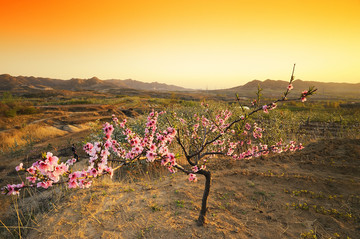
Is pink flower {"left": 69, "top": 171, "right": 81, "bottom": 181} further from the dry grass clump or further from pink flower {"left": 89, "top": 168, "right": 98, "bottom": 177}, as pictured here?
the dry grass clump

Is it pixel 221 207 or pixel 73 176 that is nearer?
pixel 73 176

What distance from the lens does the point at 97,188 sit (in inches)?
220

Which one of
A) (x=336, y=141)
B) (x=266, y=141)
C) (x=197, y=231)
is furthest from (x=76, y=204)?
(x=336, y=141)

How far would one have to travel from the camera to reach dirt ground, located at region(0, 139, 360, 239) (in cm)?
368

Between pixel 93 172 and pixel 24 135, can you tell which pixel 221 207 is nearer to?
pixel 93 172

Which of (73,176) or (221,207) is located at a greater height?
(73,176)

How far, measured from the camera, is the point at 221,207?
4422 mm

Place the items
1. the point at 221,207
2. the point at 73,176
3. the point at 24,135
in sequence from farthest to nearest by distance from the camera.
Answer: the point at 24,135 → the point at 221,207 → the point at 73,176

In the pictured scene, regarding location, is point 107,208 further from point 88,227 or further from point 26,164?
point 26,164

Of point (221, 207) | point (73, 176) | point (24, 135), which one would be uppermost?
point (73, 176)

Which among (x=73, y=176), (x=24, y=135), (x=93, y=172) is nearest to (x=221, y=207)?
(x=93, y=172)

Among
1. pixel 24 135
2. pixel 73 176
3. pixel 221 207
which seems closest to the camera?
pixel 73 176

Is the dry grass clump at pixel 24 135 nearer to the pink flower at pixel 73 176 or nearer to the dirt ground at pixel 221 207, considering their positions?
the dirt ground at pixel 221 207

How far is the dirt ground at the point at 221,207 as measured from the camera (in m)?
3.68
